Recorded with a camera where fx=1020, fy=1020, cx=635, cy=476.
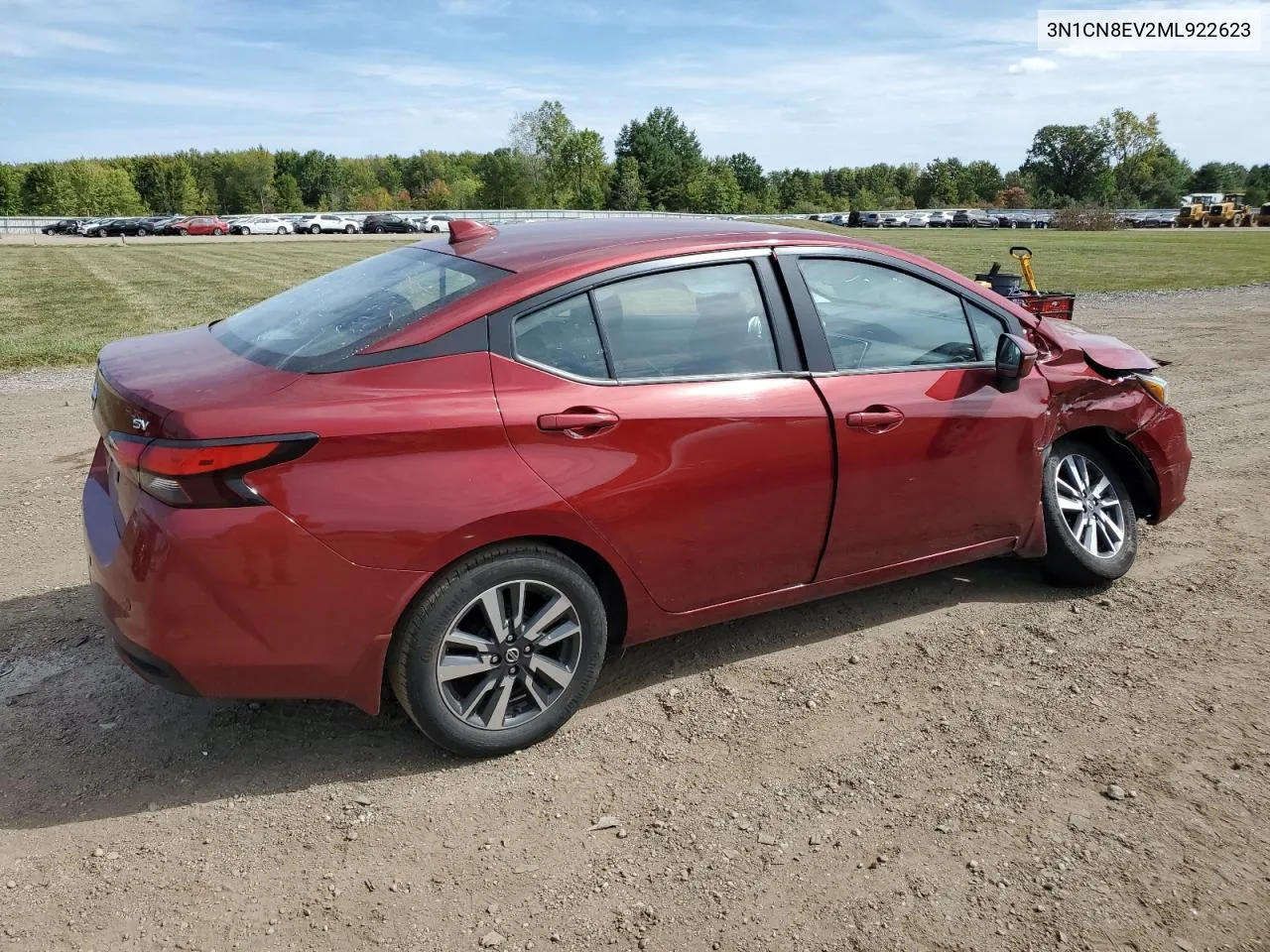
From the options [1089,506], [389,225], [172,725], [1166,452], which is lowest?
[172,725]

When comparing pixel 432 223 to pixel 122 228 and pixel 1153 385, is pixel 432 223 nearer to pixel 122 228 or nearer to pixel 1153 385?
pixel 122 228

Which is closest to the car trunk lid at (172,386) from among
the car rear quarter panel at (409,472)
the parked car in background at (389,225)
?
the car rear quarter panel at (409,472)

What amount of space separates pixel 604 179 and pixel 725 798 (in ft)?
320

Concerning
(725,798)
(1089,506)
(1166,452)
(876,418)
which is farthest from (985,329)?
(725,798)

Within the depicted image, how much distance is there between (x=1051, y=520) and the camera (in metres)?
4.62

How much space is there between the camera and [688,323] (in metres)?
3.72

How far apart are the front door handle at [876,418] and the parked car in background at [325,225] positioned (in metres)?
68.9

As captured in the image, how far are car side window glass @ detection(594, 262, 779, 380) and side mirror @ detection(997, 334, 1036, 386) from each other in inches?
42.5

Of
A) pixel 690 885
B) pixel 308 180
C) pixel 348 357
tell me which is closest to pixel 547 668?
pixel 690 885

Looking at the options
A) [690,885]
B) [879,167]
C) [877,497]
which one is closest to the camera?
[690,885]

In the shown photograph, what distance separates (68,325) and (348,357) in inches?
539

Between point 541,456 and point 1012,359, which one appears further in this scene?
point 1012,359

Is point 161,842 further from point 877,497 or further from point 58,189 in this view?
point 58,189

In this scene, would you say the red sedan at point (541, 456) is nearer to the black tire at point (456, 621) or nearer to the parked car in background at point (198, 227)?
the black tire at point (456, 621)
